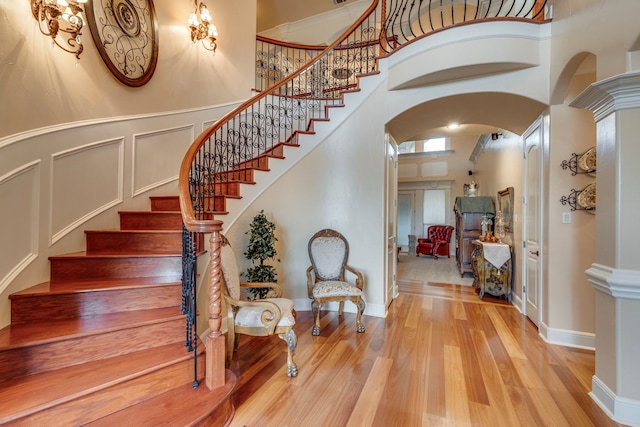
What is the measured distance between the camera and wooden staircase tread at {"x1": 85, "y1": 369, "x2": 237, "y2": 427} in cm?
137

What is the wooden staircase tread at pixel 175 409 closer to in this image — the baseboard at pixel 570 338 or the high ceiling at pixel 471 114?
the baseboard at pixel 570 338

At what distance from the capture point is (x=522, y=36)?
2.63 metres

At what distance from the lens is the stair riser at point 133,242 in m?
2.44

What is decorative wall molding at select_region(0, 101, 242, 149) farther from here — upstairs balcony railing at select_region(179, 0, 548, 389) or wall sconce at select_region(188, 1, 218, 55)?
wall sconce at select_region(188, 1, 218, 55)

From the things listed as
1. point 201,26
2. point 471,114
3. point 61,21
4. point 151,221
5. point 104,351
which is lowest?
point 104,351

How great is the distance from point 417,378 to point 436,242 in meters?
6.72

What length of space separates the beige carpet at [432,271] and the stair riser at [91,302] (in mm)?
4555

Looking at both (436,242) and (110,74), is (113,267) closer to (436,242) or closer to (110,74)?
(110,74)

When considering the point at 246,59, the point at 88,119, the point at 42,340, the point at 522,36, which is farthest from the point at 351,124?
the point at 42,340

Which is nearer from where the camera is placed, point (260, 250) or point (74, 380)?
point (74, 380)

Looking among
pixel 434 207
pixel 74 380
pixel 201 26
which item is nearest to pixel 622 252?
pixel 74 380

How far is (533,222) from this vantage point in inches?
126

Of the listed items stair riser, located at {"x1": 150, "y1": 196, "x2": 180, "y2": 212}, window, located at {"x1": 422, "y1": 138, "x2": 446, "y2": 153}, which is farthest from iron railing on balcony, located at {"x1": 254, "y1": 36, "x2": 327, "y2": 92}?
window, located at {"x1": 422, "y1": 138, "x2": 446, "y2": 153}

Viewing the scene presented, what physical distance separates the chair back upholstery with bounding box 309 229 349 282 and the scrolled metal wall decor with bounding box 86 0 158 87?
277cm
